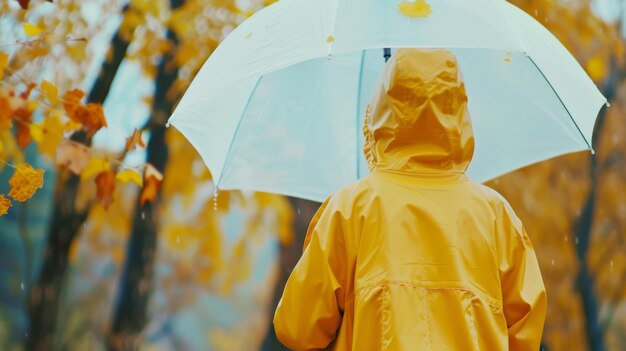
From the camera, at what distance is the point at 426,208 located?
104 inches

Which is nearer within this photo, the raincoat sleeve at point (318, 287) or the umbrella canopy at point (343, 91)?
the raincoat sleeve at point (318, 287)

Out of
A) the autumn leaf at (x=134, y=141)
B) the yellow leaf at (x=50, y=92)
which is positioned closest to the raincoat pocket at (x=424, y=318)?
the autumn leaf at (x=134, y=141)

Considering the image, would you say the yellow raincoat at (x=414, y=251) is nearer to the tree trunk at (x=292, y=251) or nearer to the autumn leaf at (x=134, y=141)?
the autumn leaf at (x=134, y=141)

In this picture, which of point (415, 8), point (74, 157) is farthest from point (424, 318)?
point (74, 157)

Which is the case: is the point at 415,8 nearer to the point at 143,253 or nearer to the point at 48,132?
the point at 48,132

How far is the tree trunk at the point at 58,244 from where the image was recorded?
304 inches

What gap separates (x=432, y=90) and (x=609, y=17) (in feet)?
30.9

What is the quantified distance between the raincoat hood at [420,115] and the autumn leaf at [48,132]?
221cm

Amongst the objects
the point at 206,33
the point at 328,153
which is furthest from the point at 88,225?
the point at 328,153

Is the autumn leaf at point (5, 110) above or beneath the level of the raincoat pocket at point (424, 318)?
above

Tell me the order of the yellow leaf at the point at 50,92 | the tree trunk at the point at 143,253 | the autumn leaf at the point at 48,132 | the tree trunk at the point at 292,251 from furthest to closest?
the tree trunk at the point at 292,251, the tree trunk at the point at 143,253, the autumn leaf at the point at 48,132, the yellow leaf at the point at 50,92

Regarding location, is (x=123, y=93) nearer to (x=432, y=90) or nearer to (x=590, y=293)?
(x=590, y=293)

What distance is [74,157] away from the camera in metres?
4.41

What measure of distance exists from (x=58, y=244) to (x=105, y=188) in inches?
142
